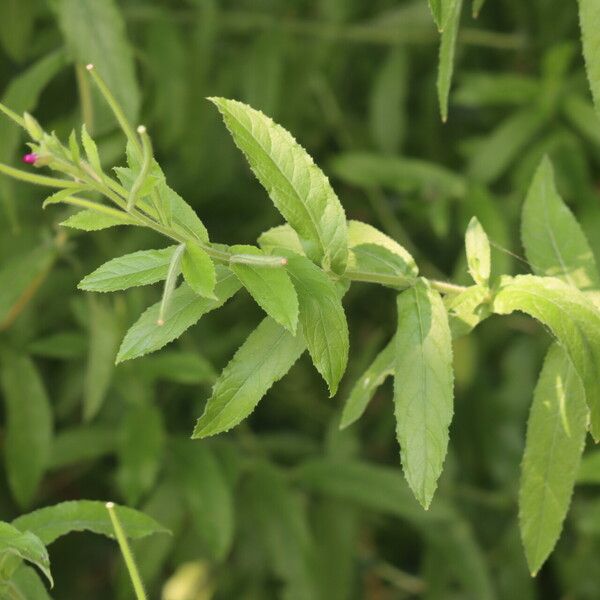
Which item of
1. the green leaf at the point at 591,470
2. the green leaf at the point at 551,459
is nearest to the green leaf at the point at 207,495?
the green leaf at the point at 591,470

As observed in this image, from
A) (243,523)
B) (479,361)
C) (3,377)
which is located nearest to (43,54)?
(3,377)

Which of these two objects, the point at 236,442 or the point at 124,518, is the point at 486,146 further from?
the point at 124,518

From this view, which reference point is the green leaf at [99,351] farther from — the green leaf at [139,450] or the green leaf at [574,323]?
the green leaf at [574,323]

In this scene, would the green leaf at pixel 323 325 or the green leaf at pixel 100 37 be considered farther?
the green leaf at pixel 100 37

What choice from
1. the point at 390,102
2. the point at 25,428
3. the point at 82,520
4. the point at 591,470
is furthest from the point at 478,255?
the point at 390,102

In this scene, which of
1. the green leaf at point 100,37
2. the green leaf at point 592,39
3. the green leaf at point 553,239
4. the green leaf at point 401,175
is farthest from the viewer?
the green leaf at point 401,175

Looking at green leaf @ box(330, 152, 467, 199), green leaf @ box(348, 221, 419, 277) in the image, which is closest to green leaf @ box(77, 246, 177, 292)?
green leaf @ box(348, 221, 419, 277)

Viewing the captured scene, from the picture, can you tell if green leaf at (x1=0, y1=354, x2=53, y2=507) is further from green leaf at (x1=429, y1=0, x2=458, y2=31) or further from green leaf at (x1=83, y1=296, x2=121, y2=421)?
green leaf at (x1=429, y1=0, x2=458, y2=31)
